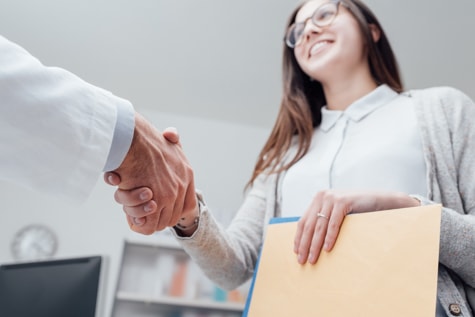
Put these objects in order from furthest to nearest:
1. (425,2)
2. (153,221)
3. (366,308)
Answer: (425,2), (153,221), (366,308)

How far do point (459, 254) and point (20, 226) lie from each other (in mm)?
2986

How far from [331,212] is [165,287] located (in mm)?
2112

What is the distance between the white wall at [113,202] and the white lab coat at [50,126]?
7.50 feet

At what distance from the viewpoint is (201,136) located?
3373mm

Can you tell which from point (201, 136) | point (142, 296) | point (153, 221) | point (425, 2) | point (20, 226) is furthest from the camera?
point (201, 136)

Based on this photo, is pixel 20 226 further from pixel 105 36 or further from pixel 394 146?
pixel 394 146

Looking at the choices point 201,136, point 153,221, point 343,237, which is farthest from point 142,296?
point 343,237

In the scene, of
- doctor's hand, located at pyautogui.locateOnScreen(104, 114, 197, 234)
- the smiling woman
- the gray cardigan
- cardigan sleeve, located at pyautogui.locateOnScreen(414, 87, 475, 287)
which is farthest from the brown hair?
doctor's hand, located at pyautogui.locateOnScreen(104, 114, 197, 234)

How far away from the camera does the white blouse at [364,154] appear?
824 millimetres

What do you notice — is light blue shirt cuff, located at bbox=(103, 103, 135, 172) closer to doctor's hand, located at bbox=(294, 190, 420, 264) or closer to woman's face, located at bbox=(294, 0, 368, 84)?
doctor's hand, located at bbox=(294, 190, 420, 264)

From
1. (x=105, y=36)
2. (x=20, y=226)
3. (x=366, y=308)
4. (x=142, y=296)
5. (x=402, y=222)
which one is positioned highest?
(x=105, y=36)

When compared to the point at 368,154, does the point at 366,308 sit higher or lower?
lower

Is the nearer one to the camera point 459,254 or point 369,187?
point 459,254

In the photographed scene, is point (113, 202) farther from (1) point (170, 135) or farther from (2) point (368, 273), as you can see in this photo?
(2) point (368, 273)
